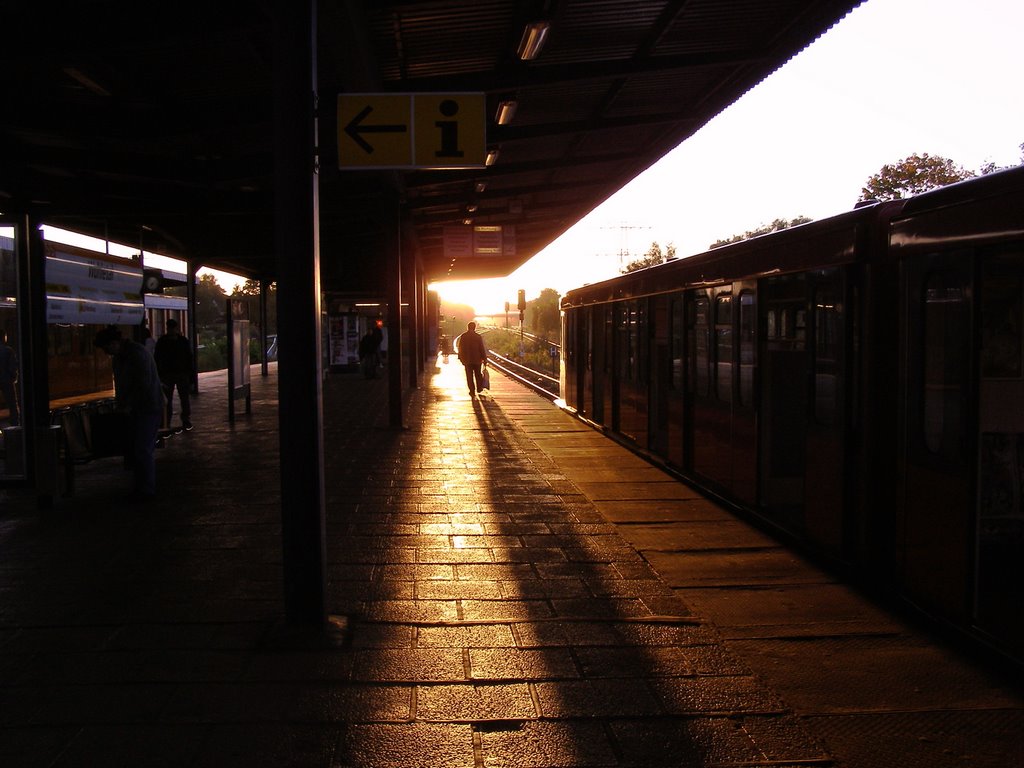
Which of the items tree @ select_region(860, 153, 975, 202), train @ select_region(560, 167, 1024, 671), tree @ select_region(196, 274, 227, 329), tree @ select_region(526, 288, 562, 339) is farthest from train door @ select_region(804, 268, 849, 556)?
tree @ select_region(196, 274, 227, 329)

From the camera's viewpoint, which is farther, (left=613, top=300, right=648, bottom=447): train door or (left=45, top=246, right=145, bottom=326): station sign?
(left=613, top=300, right=648, bottom=447): train door

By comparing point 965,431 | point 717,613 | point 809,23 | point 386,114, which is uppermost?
point 809,23

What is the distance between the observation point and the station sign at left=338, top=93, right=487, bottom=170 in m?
5.39

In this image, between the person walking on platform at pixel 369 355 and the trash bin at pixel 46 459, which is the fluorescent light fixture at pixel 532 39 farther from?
the person walking on platform at pixel 369 355

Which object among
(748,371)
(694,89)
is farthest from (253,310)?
(748,371)

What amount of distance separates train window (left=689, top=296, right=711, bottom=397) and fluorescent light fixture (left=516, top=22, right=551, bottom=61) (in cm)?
274

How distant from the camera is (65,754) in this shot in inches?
140

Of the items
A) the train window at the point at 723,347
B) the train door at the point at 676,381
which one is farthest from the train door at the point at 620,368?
the train window at the point at 723,347

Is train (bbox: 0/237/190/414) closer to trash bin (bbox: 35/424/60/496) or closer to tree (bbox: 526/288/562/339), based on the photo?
trash bin (bbox: 35/424/60/496)

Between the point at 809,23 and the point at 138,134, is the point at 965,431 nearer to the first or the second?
the point at 809,23

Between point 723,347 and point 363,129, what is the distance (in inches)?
156

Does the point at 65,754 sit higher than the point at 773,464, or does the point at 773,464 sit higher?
the point at 773,464

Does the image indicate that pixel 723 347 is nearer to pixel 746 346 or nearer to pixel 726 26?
pixel 746 346

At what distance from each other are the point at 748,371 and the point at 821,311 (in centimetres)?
150
